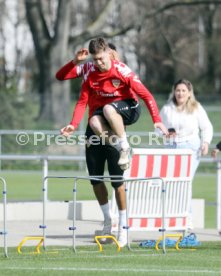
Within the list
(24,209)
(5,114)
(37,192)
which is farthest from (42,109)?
(24,209)

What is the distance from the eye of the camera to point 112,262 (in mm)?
10125

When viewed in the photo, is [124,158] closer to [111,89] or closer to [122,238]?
[111,89]

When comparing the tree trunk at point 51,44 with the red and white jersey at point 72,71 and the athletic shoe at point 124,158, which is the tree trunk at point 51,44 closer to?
the red and white jersey at point 72,71

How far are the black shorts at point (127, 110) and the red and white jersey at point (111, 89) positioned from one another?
2.3 inches

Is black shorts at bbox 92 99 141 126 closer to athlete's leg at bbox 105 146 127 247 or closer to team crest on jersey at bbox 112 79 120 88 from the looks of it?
team crest on jersey at bbox 112 79 120 88

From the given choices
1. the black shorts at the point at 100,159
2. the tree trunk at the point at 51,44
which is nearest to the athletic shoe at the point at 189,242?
the black shorts at the point at 100,159

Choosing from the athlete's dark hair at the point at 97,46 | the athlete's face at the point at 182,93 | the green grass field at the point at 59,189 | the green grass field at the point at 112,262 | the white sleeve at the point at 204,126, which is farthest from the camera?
the green grass field at the point at 59,189

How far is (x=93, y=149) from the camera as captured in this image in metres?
12.4

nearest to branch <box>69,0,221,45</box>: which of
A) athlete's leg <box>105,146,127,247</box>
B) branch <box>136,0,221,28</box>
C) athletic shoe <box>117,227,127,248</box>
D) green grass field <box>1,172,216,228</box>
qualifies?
branch <box>136,0,221,28</box>

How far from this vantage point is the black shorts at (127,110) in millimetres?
12195

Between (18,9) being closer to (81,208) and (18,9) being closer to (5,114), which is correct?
(5,114)

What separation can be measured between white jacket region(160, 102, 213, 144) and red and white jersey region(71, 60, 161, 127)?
6.73 ft

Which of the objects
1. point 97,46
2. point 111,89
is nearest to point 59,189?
point 111,89

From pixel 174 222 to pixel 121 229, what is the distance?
663mm
